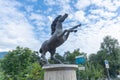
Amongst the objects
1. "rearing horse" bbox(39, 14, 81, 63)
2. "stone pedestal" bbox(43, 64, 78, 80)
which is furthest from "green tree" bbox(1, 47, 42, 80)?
"stone pedestal" bbox(43, 64, 78, 80)

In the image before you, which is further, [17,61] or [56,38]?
[17,61]

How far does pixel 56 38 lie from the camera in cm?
515

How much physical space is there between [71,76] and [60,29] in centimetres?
126

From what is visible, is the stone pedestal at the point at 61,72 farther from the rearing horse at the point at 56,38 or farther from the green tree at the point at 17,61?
the green tree at the point at 17,61

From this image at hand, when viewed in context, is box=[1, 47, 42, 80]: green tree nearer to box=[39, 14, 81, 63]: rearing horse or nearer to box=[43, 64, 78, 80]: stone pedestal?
box=[39, 14, 81, 63]: rearing horse

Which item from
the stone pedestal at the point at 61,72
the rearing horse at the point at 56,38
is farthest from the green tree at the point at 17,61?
the stone pedestal at the point at 61,72

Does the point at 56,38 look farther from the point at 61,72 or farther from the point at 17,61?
the point at 17,61

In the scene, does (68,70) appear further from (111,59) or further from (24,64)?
(111,59)

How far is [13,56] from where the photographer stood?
27.5 m

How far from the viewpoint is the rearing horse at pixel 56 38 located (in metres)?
5.14

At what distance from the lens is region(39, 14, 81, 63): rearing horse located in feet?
16.9

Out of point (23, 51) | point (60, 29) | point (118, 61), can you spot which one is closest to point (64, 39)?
point (60, 29)

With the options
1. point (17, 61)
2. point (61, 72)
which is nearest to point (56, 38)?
point (61, 72)

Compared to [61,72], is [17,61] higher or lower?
higher
